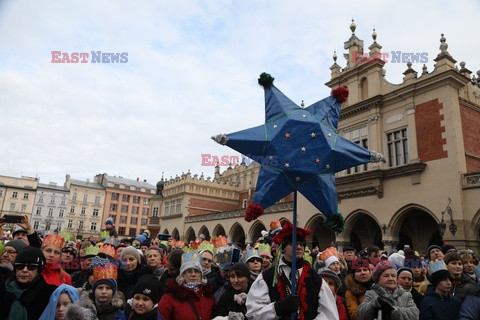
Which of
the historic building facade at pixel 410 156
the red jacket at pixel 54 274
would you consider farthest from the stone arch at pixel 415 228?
the red jacket at pixel 54 274

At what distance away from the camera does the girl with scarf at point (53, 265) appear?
13.3 ft

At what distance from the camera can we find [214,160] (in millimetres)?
9773

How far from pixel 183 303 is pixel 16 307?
4.93ft

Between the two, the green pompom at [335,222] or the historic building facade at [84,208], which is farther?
the historic building facade at [84,208]

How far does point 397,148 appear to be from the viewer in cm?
1659

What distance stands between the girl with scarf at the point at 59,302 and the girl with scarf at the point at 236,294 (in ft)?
4.76

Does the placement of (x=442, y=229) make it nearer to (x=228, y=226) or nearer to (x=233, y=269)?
(x=233, y=269)

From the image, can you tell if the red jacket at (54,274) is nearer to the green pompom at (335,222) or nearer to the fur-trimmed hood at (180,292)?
the fur-trimmed hood at (180,292)

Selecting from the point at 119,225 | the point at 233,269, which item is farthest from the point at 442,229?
the point at 119,225

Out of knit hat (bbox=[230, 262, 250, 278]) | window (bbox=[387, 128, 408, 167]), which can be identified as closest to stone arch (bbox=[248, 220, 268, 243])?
window (bbox=[387, 128, 408, 167])

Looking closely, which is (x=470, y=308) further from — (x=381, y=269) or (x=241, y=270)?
(x=241, y=270)

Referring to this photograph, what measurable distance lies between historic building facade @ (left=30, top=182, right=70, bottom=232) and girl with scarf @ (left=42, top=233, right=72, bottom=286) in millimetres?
60927

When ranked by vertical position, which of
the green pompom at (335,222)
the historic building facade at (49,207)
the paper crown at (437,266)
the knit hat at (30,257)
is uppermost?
the historic building facade at (49,207)

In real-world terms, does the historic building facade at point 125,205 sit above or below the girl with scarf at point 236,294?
above
